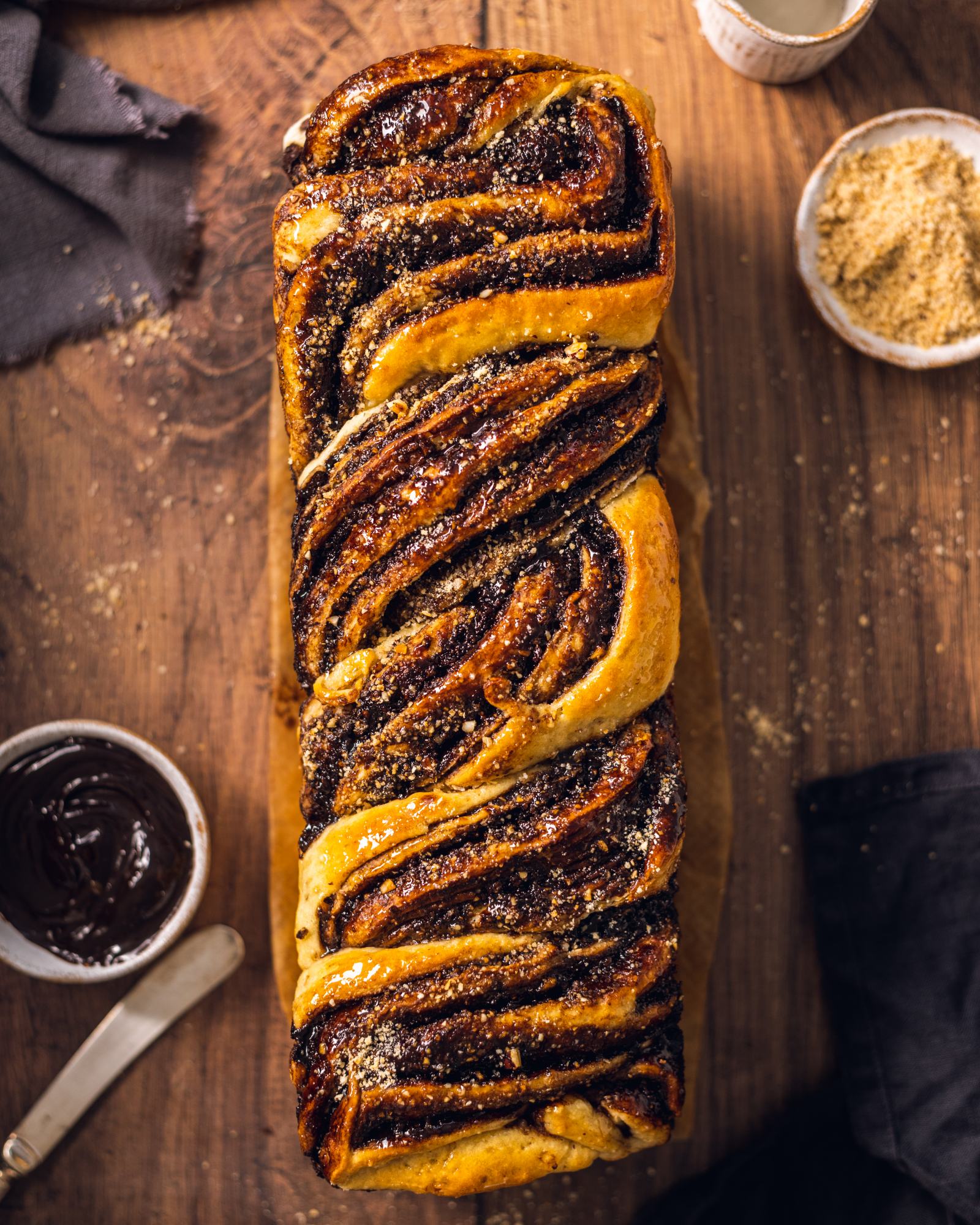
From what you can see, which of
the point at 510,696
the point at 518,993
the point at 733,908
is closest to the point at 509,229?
the point at 510,696

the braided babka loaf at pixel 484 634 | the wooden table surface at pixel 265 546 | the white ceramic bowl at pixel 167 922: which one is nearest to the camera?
the braided babka loaf at pixel 484 634

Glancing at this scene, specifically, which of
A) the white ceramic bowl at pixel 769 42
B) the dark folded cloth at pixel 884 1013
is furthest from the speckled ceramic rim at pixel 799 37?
the dark folded cloth at pixel 884 1013

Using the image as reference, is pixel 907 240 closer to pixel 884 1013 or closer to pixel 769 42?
pixel 769 42

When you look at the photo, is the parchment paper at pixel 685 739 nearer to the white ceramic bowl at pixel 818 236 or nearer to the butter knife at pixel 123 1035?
the butter knife at pixel 123 1035

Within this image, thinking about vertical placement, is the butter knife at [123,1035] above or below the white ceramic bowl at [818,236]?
below

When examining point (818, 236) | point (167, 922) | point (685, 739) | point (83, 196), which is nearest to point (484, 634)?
point (685, 739)

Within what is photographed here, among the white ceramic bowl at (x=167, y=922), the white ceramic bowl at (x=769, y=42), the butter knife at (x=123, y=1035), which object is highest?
the white ceramic bowl at (x=769, y=42)
